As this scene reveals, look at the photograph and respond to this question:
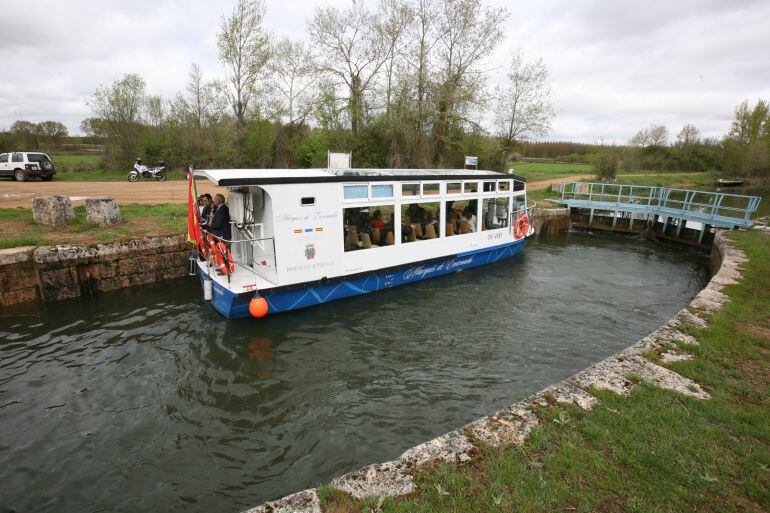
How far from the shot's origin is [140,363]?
6.81 meters

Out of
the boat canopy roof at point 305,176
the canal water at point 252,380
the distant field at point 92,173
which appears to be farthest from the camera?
the distant field at point 92,173

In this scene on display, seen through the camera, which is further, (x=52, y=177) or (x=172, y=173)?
(x=172, y=173)

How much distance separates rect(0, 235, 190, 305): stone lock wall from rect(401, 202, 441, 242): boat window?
591 centimetres

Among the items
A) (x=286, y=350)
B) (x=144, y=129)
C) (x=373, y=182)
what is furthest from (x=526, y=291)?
(x=144, y=129)

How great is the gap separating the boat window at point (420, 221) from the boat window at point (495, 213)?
6.50 feet

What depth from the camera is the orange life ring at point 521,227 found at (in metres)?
13.7

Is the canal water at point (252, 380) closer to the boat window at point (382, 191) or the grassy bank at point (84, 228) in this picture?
the grassy bank at point (84, 228)

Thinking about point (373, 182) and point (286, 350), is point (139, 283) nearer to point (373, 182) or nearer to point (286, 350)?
point (286, 350)

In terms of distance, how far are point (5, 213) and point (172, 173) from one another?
50.0ft

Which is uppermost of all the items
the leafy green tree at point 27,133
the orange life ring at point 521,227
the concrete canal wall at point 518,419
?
the leafy green tree at point 27,133

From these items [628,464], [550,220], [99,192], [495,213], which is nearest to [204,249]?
[628,464]

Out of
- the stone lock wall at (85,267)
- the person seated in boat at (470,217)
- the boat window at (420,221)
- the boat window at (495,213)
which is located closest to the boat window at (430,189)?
the boat window at (420,221)

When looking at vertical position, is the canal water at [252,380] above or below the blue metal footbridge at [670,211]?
below

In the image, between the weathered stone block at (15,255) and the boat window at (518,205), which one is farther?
the boat window at (518,205)
